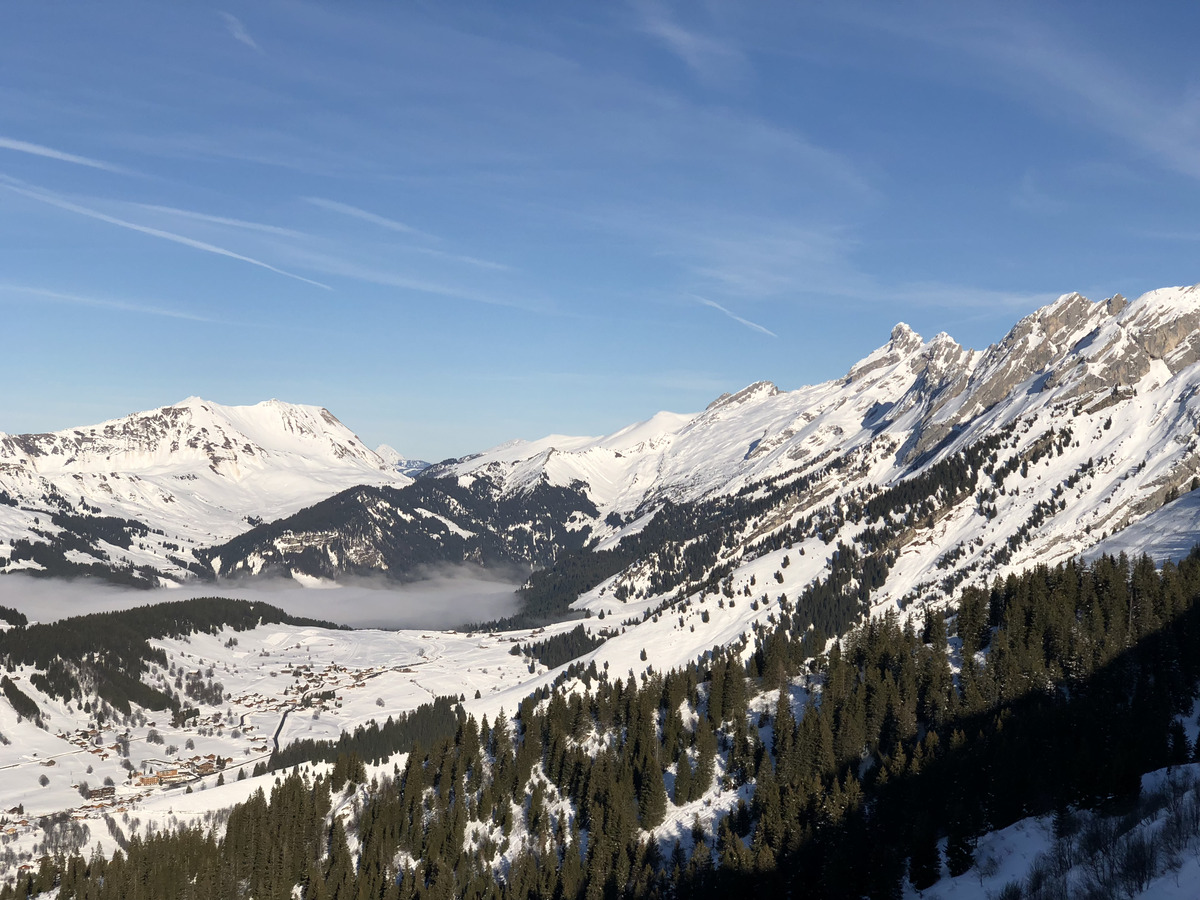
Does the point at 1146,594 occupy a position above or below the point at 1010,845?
above

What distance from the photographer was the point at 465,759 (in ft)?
486

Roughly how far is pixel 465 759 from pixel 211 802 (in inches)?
2676

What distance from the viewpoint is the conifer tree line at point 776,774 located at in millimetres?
93500

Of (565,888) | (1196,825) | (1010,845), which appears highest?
(1196,825)

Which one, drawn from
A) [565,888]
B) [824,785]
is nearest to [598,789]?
[565,888]

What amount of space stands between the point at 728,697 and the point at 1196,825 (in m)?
88.9

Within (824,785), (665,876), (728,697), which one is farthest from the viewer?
(728,697)

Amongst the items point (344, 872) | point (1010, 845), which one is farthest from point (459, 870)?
point (1010, 845)

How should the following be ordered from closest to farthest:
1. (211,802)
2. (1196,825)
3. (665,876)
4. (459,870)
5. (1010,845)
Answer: (1196,825)
(1010,845)
(665,876)
(459,870)
(211,802)

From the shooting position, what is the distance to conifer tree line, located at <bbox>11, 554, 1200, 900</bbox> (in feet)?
307

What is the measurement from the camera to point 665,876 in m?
106

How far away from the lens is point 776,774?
120m

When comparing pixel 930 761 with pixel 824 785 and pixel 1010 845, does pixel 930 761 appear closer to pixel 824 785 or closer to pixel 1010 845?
pixel 824 785

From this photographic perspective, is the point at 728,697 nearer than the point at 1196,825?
No
